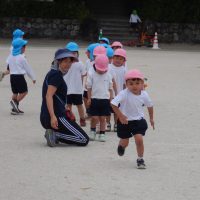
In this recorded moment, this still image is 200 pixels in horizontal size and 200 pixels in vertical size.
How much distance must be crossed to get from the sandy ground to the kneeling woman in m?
0.15

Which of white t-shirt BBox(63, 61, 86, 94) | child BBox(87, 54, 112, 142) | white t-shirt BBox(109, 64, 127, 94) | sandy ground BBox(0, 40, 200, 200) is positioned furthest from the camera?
white t-shirt BBox(63, 61, 86, 94)

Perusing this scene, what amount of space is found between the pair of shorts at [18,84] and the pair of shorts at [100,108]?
2768 millimetres

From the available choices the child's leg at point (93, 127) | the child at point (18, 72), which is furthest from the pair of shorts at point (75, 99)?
the child at point (18, 72)

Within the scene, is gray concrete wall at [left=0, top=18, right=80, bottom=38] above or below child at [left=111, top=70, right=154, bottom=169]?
below

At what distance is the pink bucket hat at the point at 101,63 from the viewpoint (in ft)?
32.8

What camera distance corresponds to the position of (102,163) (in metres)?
8.37

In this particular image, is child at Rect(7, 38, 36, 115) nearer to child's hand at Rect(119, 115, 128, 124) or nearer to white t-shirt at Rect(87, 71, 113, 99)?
white t-shirt at Rect(87, 71, 113, 99)

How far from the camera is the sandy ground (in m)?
6.96

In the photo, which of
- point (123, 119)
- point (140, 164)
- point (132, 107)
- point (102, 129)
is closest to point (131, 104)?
point (132, 107)

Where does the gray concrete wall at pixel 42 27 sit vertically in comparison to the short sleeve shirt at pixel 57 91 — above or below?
below

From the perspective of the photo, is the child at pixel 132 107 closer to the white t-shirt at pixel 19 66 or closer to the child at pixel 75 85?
the child at pixel 75 85

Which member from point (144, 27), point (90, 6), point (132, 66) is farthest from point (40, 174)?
point (90, 6)

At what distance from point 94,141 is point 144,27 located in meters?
25.4

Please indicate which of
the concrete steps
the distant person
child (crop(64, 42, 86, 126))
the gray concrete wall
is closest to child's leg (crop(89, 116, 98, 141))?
child (crop(64, 42, 86, 126))
